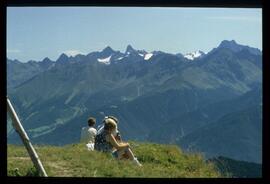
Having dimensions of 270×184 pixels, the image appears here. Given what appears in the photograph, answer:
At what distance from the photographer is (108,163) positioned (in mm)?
11312

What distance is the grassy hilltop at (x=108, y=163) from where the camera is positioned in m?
10.5

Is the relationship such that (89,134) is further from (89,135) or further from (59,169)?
(59,169)

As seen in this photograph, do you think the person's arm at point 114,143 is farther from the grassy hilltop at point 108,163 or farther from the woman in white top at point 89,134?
the woman in white top at point 89,134

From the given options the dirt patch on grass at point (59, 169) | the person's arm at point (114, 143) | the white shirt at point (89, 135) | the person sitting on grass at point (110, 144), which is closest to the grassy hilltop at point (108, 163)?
the dirt patch on grass at point (59, 169)

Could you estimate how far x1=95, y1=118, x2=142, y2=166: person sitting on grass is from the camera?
43.0 feet

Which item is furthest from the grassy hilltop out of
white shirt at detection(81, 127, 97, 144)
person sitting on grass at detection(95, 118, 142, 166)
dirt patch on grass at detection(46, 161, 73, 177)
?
white shirt at detection(81, 127, 97, 144)

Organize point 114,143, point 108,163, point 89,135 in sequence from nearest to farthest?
point 108,163
point 114,143
point 89,135

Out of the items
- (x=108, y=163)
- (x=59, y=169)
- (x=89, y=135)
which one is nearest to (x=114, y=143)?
(x=108, y=163)

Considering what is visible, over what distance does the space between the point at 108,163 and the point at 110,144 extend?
76.0 inches

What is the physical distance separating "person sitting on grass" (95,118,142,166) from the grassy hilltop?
36cm

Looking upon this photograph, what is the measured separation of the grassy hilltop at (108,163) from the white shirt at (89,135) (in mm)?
636
